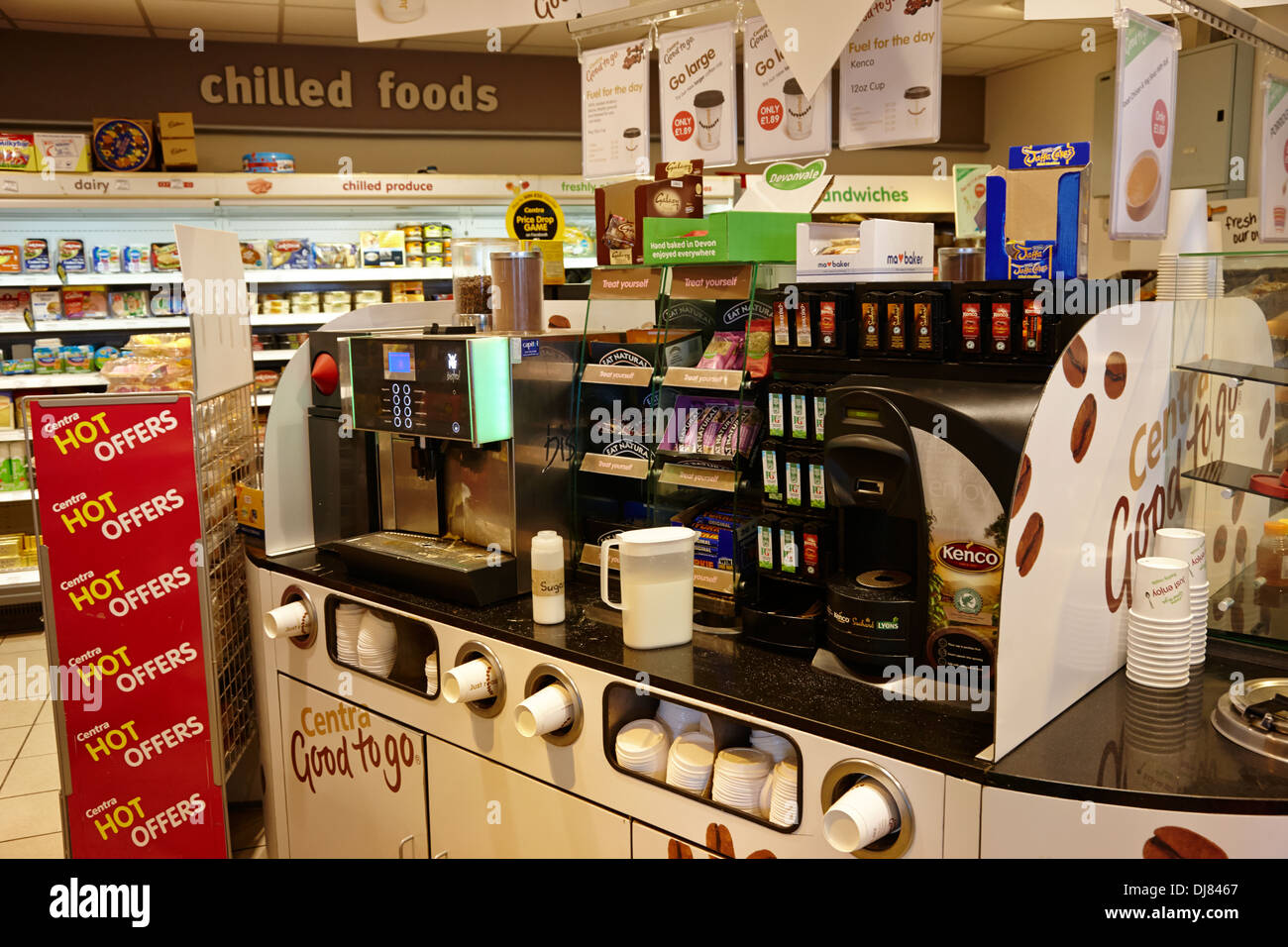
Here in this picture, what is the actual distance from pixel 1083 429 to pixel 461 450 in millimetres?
1504

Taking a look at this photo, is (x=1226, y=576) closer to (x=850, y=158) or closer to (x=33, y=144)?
(x=33, y=144)

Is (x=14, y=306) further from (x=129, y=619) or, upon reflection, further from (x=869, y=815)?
(x=869, y=815)

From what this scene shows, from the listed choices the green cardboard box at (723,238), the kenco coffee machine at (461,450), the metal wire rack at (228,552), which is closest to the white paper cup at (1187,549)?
the green cardboard box at (723,238)

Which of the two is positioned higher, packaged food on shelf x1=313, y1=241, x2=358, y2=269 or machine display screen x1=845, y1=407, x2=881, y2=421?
packaged food on shelf x1=313, y1=241, x2=358, y2=269

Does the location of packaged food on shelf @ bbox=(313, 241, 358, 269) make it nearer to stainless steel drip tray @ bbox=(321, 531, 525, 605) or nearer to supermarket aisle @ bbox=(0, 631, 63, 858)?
supermarket aisle @ bbox=(0, 631, 63, 858)

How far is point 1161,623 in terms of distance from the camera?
6.12ft

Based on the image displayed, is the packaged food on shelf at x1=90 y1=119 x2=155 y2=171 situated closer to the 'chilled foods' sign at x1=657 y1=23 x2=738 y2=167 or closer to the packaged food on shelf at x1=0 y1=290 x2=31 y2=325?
the packaged food on shelf at x1=0 y1=290 x2=31 y2=325

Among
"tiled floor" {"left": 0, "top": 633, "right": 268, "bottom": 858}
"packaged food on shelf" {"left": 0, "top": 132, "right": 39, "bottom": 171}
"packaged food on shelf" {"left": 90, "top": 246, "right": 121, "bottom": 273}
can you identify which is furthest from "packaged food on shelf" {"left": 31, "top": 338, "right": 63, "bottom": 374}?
"tiled floor" {"left": 0, "top": 633, "right": 268, "bottom": 858}

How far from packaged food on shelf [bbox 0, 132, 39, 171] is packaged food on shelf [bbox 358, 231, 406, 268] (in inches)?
71.9

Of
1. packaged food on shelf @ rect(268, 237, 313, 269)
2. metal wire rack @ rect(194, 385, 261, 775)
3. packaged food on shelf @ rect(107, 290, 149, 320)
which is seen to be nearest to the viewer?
metal wire rack @ rect(194, 385, 261, 775)

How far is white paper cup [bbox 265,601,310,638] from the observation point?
272 cm

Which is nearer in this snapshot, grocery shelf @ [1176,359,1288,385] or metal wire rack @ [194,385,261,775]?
grocery shelf @ [1176,359,1288,385]

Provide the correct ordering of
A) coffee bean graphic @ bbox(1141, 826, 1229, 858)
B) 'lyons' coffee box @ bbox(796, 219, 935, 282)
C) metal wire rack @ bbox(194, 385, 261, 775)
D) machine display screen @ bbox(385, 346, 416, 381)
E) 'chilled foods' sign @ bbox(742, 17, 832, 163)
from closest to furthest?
coffee bean graphic @ bbox(1141, 826, 1229, 858) < 'lyons' coffee box @ bbox(796, 219, 935, 282) < machine display screen @ bbox(385, 346, 416, 381) < metal wire rack @ bbox(194, 385, 261, 775) < 'chilled foods' sign @ bbox(742, 17, 832, 163)

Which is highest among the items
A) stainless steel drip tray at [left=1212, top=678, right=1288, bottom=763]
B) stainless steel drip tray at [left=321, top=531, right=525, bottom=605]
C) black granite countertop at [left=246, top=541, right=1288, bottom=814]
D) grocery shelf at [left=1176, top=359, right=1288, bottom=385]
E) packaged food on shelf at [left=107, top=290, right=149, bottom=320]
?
packaged food on shelf at [left=107, top=290, right=149, bottom=320]
